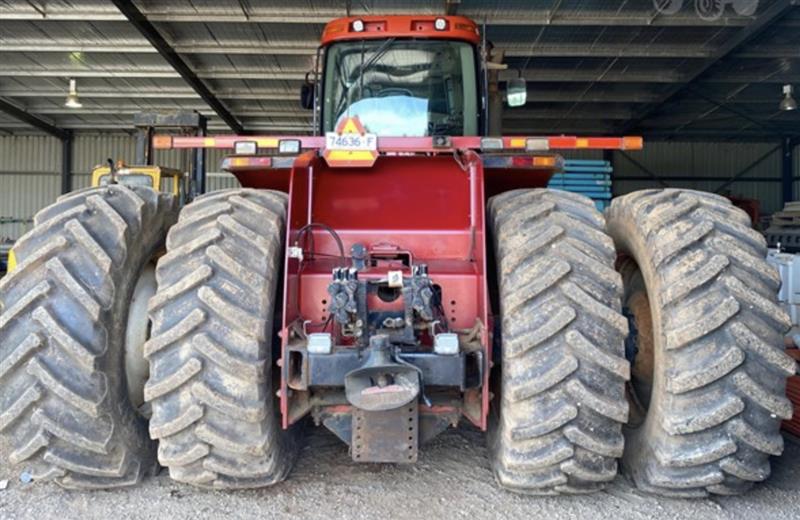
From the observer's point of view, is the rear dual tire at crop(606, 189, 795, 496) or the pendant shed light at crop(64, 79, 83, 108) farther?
the pendant shed light at crop(64, 79, 83, 108)

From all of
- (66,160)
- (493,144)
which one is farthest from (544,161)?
(66,160)

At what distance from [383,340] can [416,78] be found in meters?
2.51

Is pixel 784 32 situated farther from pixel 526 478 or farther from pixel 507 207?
pixel 526 478

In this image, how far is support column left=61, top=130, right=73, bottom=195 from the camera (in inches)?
725

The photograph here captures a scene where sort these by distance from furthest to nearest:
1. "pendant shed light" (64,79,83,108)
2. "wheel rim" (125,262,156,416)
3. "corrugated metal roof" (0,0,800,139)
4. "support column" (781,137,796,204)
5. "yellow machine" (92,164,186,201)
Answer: "support column" (781,137,796,204) → "pendant shed light" (64,79,83,108) → "corrugated metal roof" (0,0,800,139) → "yellow machine" (92,164,186,201) → "wheel rim" (125,262,156,416)

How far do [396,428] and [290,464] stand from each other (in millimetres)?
771

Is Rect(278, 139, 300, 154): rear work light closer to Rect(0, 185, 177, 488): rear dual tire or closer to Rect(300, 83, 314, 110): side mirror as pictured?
Rect(0, 185, 177, 488): rear dual tire

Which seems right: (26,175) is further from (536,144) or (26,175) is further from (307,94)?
(536,144)

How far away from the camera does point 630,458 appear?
3129 mm

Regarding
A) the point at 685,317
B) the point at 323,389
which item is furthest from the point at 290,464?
the point at 685,317

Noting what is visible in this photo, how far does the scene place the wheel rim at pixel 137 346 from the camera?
10.5 ft

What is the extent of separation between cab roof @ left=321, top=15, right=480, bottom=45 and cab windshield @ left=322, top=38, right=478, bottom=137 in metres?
0.04

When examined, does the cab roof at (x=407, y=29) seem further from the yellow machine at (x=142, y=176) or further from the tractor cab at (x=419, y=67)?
the yellow machine at (x=142, y=176)

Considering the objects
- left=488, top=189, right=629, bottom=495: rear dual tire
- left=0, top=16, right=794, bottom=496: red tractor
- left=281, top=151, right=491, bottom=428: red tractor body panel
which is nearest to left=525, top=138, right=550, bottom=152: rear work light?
left=0, top=16, right=794, bottom=496: red tractor
